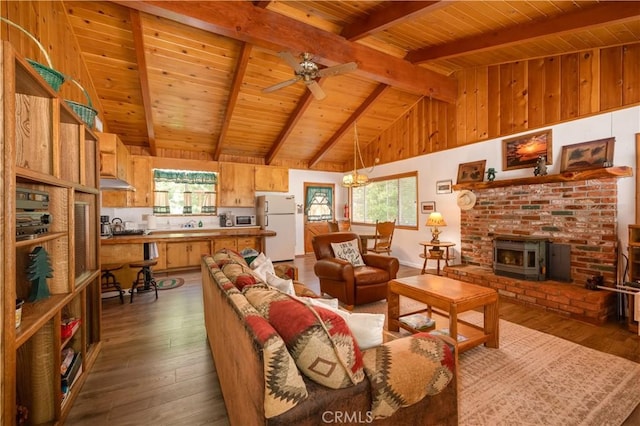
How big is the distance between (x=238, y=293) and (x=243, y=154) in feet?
19.3

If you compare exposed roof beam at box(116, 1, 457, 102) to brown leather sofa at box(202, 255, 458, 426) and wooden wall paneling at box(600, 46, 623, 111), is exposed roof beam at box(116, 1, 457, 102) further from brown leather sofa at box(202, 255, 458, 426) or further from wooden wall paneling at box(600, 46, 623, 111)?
brown leather sofa at box(202, 255, 458, 426)

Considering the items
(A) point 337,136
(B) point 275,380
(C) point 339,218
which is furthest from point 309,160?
(B) point 275,380

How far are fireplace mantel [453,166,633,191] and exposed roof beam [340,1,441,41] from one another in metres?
2.65

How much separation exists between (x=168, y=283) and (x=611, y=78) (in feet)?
22.9

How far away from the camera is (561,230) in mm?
3680

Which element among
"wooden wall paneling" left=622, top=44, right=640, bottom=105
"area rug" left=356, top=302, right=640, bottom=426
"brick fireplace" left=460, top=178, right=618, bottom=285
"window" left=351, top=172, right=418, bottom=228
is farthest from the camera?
"window" left=351, top=172, right=418, bottom=228

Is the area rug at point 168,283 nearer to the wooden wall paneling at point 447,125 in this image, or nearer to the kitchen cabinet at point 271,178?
the kitchen cabinet at point 271,178

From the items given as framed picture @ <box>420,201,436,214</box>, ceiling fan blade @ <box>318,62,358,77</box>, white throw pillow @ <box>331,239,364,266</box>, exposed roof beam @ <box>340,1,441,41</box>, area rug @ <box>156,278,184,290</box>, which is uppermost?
exposed roof beam @ <box>340,1,441,41</box>

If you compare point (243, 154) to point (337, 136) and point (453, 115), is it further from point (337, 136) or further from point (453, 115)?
point (453, 115)

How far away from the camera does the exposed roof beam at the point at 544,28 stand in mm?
2627

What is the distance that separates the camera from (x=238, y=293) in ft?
4.71

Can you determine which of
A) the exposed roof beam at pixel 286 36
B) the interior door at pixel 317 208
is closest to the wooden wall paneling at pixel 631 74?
the exposed roof beam at pixel 286 36

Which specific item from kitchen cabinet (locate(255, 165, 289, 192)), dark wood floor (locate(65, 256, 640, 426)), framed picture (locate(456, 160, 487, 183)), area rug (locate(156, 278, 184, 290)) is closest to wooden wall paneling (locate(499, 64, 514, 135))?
framed picture (locate(456, 160, 487, 183))

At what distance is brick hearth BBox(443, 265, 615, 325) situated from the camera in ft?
9.70
